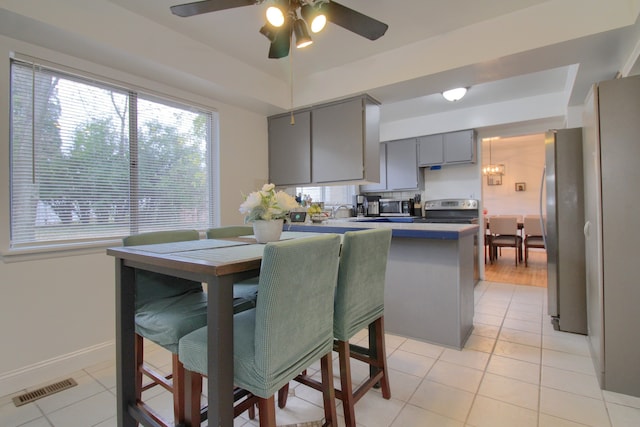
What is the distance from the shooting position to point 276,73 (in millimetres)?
3287

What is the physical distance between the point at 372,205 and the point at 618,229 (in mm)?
3740

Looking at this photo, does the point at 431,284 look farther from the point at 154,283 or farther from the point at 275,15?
the point at 275,15

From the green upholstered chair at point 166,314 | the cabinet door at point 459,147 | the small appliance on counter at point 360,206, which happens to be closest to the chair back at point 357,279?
the green upholstered chair at point 166,314

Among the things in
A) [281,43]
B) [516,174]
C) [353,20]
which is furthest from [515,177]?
[281,43]

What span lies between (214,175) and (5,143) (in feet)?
5.16

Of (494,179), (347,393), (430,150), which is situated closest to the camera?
(347,393)

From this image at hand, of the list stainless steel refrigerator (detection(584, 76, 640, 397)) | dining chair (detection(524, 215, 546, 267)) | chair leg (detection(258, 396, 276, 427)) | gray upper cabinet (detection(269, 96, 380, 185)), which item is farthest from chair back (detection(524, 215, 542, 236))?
chair leg (detection(258, 396, 276, 427))

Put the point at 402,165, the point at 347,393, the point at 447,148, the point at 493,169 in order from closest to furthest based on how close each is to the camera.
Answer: the point at 347,393 → the point at 447,148 → the point at 402,165 → the point at 493,169

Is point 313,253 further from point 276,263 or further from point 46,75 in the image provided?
point 46,75

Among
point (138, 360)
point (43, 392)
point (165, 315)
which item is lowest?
point (43, 392)

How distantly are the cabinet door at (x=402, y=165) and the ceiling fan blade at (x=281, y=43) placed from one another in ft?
11.4

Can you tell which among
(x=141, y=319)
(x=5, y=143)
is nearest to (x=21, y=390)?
(x=141, y=319)

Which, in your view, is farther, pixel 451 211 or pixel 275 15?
pixel 451 211

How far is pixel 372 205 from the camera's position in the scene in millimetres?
5445
